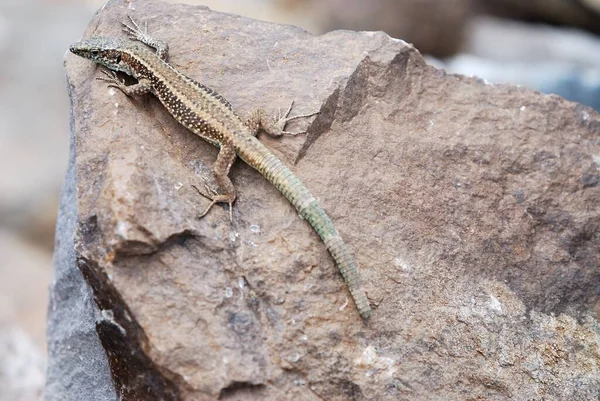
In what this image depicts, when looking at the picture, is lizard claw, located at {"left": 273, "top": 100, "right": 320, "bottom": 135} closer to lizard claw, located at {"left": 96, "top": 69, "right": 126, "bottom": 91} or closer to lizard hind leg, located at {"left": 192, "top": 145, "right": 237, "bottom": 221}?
lizard hind leg, located at {"left": 192, "top": 145, "right": 237, "bottom": 221}

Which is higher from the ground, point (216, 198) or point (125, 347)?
point (216, 198)

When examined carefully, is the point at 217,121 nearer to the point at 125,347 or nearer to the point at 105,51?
the point at 105,51

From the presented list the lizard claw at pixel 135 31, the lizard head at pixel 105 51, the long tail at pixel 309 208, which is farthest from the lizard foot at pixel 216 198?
the lizard claw at pixel 135 31

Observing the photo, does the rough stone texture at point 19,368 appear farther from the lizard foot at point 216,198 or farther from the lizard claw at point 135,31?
the lizard claw at point 135,31

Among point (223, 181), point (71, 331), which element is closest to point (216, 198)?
point (223, 181)

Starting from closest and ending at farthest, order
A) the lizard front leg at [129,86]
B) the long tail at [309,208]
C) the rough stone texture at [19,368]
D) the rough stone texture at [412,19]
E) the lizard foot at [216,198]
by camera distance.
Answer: the long tail at [309,208], the lizard foot at [216,198], the lizard front leg at [129,86], the rough stone texture at [19,368], the rough stone texture at [412,19]

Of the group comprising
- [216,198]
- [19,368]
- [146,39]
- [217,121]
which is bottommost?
[19,368]
